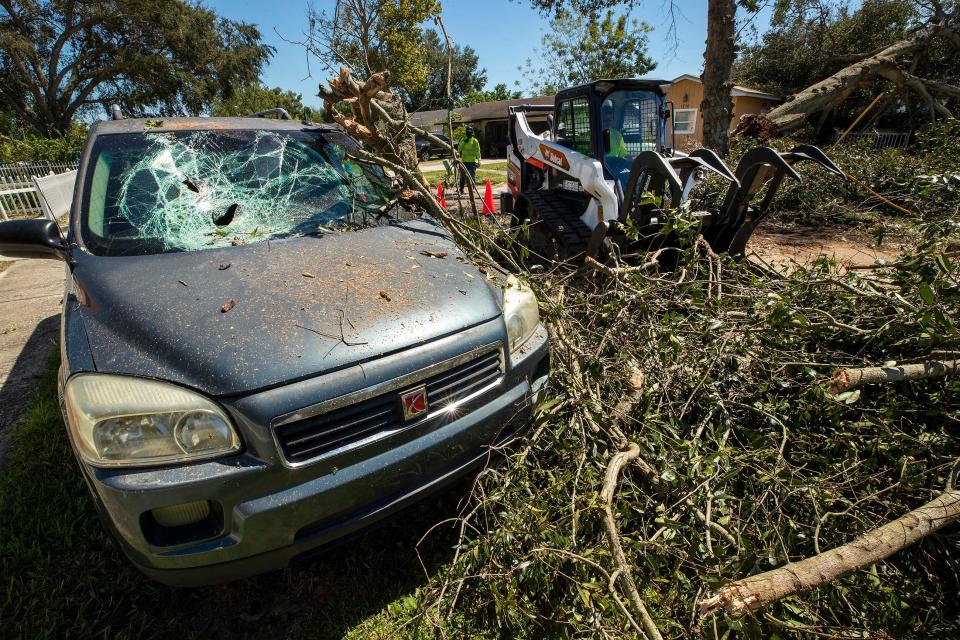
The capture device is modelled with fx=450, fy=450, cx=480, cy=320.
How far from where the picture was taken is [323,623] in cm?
192

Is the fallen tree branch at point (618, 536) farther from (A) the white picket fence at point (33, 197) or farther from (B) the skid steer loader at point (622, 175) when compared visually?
(A) the white picket fence at point (33, 197)

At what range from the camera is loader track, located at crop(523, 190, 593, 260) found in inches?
195

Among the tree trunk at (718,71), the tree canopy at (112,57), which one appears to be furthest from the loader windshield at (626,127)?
the tree canopy at (112,57)

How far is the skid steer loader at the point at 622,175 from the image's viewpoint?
3.81 metres

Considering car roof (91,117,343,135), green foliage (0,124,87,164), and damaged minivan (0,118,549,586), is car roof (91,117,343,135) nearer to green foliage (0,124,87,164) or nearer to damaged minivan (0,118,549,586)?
damaged minivan (0,118,549,586)

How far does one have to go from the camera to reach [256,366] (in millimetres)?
1562

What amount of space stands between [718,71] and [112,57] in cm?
3613

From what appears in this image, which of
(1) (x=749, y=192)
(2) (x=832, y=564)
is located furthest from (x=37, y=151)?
(2) (x=832, y=564)

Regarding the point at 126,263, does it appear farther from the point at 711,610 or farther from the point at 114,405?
the point at 711,610

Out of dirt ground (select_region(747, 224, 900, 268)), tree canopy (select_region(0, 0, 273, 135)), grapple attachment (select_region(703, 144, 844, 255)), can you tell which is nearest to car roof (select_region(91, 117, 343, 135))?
grapple attachment (select_region(703, 144, 844, 255))

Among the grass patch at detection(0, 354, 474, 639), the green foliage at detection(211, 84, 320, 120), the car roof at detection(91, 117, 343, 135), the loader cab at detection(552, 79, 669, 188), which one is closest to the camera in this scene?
the grass patch at detection(0, 354, 474, 639)

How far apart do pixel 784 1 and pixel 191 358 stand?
13510 millimetres

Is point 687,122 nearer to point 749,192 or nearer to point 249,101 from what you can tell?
point 749,192

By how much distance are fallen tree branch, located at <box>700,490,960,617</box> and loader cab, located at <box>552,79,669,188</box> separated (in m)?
4.09
